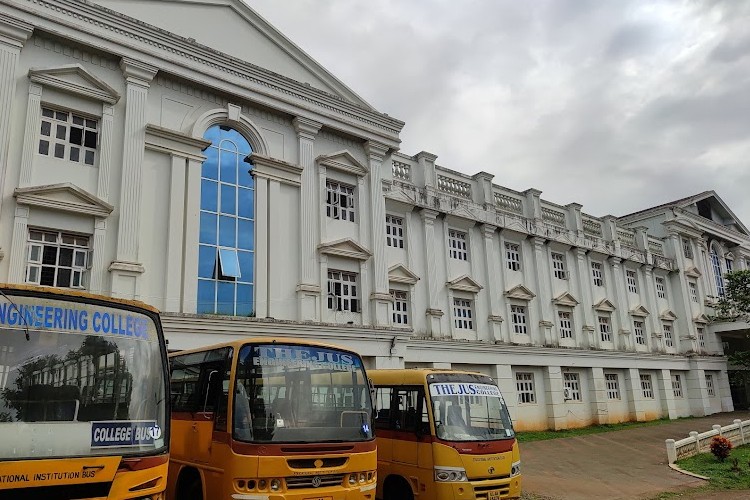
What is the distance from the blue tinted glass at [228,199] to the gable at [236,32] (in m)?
3.91

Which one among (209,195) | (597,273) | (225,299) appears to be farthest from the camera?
(597,273)

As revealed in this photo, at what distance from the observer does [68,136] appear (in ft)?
43.4

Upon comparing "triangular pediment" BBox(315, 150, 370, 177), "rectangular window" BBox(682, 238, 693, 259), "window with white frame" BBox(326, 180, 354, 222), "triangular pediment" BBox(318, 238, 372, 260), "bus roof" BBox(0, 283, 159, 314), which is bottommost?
"bus roof" BBox(0, 283, 159, 314)

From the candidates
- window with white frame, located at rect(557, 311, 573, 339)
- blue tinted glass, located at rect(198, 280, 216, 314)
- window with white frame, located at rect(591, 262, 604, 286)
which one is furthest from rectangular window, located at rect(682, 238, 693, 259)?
blue tinted glass, located at rect(198, 280, 216, 314)

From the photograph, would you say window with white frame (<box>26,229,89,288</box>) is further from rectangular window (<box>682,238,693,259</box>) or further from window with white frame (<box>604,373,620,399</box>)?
rectangular window (<box>682,238,693,259</box>)

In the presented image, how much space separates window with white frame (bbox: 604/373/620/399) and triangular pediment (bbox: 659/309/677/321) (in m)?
6.16

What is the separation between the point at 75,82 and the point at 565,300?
20475mm

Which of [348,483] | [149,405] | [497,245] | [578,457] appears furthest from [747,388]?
[149,405]

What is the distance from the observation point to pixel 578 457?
53.6 ft

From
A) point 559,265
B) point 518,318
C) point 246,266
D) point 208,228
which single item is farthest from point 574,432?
point 208,228

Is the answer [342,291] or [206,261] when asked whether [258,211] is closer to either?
[206,261]

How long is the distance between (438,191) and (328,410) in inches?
612

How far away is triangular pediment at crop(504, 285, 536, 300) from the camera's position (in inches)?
917

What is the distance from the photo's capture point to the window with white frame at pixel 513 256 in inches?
953
